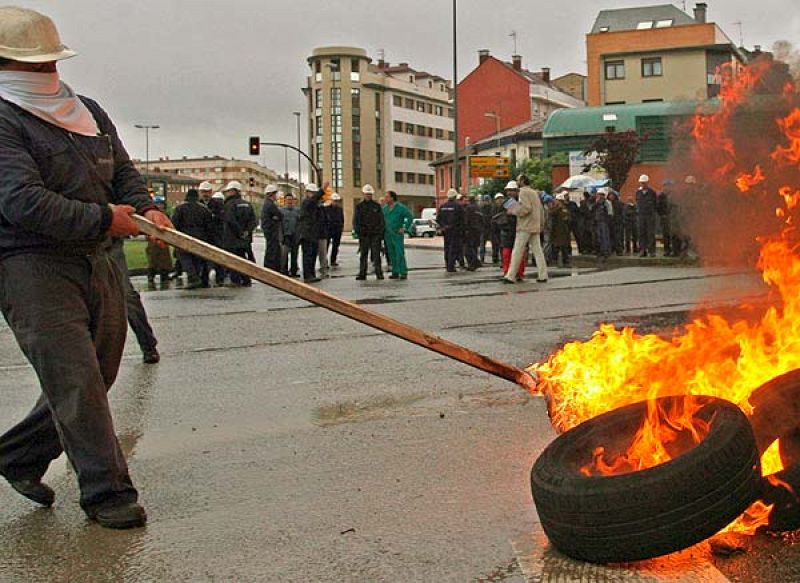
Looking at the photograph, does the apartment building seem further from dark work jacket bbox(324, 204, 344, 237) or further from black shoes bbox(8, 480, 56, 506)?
black shoes bbox(8, 480, 56, 506)

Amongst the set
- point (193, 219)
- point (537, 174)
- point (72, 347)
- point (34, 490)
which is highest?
point (537, 174)

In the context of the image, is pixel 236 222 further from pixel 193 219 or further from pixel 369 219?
pixel 369 219

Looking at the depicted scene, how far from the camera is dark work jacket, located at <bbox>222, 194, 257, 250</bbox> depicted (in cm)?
1773

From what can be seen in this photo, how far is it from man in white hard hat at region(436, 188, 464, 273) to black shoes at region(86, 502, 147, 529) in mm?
16762

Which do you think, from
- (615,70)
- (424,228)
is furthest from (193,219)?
(615,70)

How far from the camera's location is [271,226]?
1838cm

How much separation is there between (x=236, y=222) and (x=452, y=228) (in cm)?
516

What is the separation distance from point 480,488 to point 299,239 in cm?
1487

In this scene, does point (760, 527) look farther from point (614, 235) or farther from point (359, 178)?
point (359, 178)

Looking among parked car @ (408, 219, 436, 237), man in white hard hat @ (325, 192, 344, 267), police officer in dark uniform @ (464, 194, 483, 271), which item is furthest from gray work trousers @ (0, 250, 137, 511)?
parked car @ (408, 219, 436, 237)

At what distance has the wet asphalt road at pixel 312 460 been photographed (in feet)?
11.4

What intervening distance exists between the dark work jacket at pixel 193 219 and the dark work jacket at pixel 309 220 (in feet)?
6.76

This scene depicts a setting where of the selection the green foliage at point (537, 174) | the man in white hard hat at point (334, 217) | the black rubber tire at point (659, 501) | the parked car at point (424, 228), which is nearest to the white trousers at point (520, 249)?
the man in white hard hat at point (334, 217)

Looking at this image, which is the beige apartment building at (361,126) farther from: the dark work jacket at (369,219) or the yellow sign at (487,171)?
the dark work jacket at (369,219)
